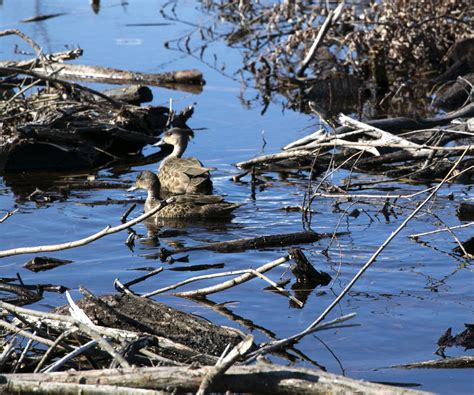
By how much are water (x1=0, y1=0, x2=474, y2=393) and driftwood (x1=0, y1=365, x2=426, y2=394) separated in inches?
58.4

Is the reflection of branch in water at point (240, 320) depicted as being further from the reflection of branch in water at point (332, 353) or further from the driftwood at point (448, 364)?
the driftwood at point (448, 364)

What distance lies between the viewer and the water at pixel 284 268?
21.8ft

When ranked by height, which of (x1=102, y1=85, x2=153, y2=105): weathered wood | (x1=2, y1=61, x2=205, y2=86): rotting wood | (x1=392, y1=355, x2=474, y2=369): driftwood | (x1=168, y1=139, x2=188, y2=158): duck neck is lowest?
(x1=2, y1=61, x2=205, y2=86): rotting wood

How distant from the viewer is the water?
21.8 ft

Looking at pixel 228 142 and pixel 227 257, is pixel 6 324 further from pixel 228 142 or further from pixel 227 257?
pixel 228 142

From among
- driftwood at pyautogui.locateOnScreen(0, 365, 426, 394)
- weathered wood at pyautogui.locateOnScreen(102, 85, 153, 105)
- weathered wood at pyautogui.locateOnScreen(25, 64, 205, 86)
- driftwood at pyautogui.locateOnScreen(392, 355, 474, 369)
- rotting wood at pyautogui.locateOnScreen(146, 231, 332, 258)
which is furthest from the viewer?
weathered wood at pyautogui.locateOnScreen(25, 64, 205, 86)

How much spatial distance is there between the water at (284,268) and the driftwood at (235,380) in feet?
4.87

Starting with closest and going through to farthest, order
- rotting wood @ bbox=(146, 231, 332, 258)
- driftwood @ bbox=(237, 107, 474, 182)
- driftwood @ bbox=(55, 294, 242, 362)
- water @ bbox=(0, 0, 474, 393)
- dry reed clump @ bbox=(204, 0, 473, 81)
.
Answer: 1. driftwood @ bbox=(55, 294, 242, 362)
2. water @ bbox=(0, 0, 474, 393)
3. rotting wood @ bbox=(146, 231, 332, 258)
4. driftwood @ bbox=(237, 107, 474, 182)
5. dry reed clump @ bbox=(204, 0, 473, 81)

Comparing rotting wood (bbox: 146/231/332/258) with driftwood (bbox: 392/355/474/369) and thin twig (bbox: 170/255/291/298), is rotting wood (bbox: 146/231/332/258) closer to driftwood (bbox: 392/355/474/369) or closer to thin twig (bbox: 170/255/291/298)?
thin twig (bbox: 170/255/291/298)

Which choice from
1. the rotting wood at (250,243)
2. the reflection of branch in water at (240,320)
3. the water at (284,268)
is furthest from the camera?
the rotting wood at (250,243)

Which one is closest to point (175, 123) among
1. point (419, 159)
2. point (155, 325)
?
point (419, 159)

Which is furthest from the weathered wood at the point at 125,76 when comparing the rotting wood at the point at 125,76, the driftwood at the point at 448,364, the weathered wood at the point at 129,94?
the driftwood at the point at 448,364

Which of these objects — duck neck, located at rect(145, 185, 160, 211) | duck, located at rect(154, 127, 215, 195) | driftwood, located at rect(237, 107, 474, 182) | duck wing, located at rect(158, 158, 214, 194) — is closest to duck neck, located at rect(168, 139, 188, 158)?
duck, located at rect(154, 127, 215, 195)

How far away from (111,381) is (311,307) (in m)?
→ 2.78
